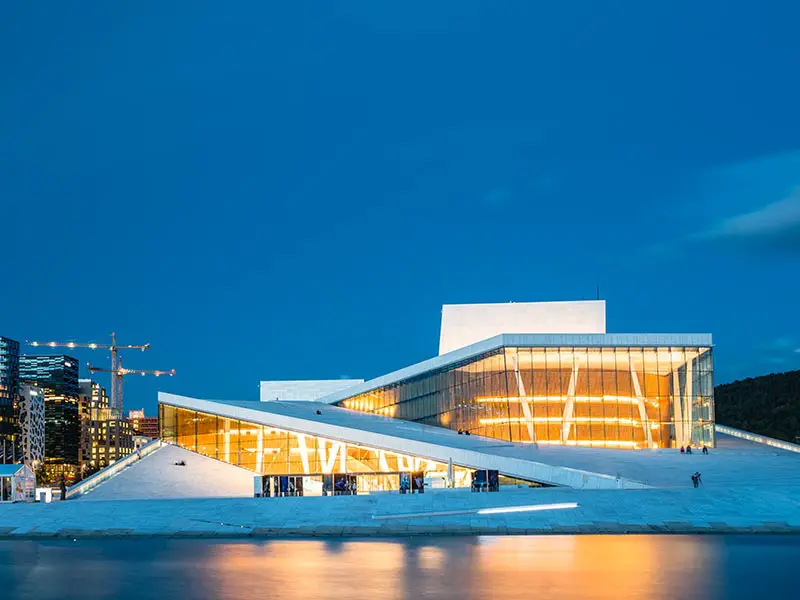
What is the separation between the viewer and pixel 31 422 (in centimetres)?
17188

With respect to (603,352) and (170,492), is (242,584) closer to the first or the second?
(170,492)

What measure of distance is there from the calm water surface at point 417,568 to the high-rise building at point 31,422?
143 metres

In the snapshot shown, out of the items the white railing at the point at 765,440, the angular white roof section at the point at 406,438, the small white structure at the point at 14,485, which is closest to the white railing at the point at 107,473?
the angular white roof section at the point at 406,438

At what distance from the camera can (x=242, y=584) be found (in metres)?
15.2

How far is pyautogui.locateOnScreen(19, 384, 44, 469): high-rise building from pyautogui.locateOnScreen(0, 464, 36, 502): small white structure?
125874 mm

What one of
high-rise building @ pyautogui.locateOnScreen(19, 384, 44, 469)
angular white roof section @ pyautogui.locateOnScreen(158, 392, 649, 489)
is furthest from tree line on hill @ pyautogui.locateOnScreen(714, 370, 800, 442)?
high-rise building @ pyautogui.locateOnScreen(19, 384, 44, 469)

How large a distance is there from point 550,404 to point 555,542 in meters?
24.7

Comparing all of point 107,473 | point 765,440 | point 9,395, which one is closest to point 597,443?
point 765,440

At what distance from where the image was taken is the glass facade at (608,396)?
46.4m

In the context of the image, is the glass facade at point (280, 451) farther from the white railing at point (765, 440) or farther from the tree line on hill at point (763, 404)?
the tree line on hill at point (763, 404)

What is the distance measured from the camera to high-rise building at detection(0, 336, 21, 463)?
144000 millimetres

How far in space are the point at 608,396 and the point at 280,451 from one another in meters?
14.0

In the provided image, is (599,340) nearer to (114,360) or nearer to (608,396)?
(608,396)

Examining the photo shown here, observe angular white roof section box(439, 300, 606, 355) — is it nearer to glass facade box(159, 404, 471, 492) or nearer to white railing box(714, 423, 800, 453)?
white railing box(714, 423, 800, 453)
